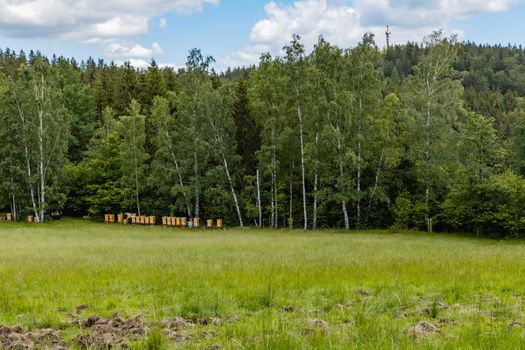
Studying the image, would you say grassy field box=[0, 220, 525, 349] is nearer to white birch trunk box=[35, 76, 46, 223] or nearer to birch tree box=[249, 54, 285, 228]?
birch tree box=[249, 54, 285, 228]

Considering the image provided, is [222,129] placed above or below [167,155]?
above

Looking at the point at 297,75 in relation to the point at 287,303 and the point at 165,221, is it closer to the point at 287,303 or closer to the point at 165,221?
the point at 165,221

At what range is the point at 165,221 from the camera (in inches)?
2162

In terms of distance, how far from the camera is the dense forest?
42.2 m

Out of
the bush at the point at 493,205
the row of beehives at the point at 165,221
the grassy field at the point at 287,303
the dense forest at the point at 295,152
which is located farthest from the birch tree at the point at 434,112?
the grassy field at the point at 287,303

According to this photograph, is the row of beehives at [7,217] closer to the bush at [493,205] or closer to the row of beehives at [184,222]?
the row of beehives at [184,222]

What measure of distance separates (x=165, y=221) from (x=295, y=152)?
17.0 meters

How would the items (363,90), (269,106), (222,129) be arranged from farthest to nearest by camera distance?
(222,129) → (269,106) → (363,90)

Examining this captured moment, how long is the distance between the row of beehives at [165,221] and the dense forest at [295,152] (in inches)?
59.6

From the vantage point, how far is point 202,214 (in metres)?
57.7

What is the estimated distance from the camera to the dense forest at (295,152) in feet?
138

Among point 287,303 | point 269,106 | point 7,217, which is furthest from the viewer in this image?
point 7,217

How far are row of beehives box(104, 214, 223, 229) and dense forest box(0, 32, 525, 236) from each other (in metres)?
1.51

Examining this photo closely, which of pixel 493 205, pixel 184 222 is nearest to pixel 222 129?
pixel 184 222
